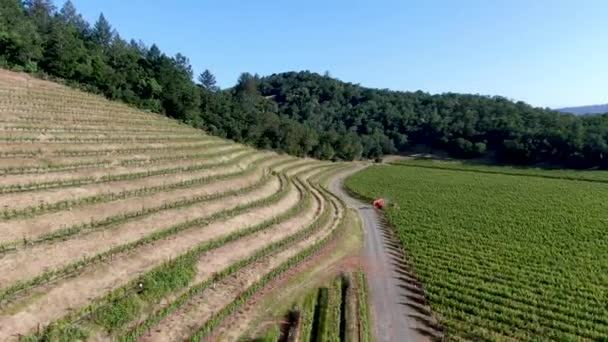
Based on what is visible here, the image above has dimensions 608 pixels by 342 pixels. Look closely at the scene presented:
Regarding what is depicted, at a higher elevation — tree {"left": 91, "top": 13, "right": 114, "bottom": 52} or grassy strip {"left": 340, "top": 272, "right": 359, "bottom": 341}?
tree {"left": 91, "top": 13, "right": 114, "bottom": 52}

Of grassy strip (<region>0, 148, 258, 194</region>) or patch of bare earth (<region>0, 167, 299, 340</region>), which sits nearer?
patch of bare earth (<region>0, 167, 299, 340</region>)

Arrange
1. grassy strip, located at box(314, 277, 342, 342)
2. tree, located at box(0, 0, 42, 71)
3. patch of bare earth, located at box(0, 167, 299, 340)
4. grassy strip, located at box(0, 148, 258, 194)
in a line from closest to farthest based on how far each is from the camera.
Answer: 1. patch of bare earth, located at box(0, 167, 299, 340)
2. grassy strip, located at box(314, 277, 342, 342)
3. grassy strip, located at box(0, 148, 258, 194)
4. tree, located at box(0, 0, 42, 71)

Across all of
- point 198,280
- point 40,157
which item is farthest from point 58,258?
point 40,157

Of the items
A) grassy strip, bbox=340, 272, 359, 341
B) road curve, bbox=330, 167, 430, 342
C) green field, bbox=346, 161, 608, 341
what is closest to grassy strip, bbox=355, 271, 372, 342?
grassy strip, bbox=340, 272, 359, 341

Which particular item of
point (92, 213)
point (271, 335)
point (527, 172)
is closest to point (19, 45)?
point (92, 213)

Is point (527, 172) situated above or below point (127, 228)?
above

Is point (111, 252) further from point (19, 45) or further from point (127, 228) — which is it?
point (19, 45)

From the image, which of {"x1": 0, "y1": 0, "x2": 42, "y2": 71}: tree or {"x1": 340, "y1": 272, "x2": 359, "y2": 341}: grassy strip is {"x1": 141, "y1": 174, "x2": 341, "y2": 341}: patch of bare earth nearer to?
{"x1": 340, "y1": 272, "x2": 359, "y2": 341}: grassy strip
